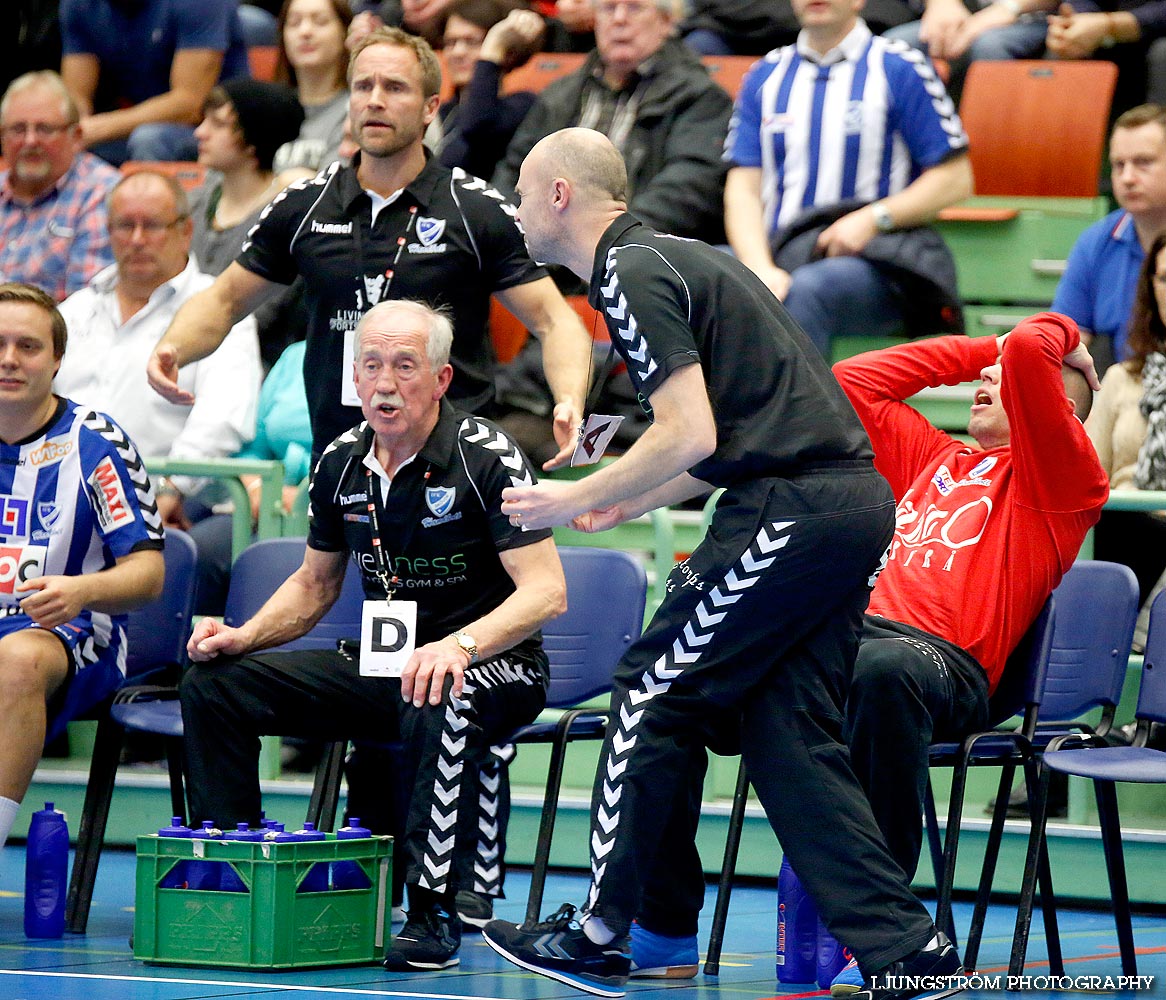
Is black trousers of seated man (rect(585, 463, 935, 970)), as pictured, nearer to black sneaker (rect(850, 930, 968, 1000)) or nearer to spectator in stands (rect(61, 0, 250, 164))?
black sneaker (rect(850, 930, 968, 1000))

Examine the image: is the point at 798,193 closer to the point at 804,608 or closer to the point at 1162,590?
the point at 1162,590

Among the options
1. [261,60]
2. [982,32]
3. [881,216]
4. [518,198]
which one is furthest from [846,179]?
[261,60]

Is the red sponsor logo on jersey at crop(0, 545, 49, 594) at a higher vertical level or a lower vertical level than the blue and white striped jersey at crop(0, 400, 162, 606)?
lower

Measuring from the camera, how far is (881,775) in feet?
12.0

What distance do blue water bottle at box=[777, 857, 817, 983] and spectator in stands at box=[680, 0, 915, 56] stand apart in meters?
4.24

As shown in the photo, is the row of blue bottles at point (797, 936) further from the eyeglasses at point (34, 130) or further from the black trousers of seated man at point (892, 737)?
the eyeglasses at point (34, 130)

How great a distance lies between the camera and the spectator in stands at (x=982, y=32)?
22.7 ft

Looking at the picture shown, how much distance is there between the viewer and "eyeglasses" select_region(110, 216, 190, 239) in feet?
19.4

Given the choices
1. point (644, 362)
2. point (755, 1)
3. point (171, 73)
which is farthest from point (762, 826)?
point (171, 73)

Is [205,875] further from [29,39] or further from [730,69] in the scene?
[29,39]

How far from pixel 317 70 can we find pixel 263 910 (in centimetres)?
453

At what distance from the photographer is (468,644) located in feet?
13.0

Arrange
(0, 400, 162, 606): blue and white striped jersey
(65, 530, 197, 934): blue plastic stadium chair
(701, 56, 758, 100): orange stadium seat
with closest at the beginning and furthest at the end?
(0, 400, 162, 606): blue and white striped jersey → (65, 530, 197, 934): blue plastic stadium chair → (701, 56, 758, 100): orange stadium seat

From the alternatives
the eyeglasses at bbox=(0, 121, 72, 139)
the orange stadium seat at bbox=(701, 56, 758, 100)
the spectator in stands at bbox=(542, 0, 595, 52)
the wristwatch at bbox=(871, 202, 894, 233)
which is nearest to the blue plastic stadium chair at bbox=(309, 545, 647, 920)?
the wristwatch at bbox=(871, 202, 894, 233)
